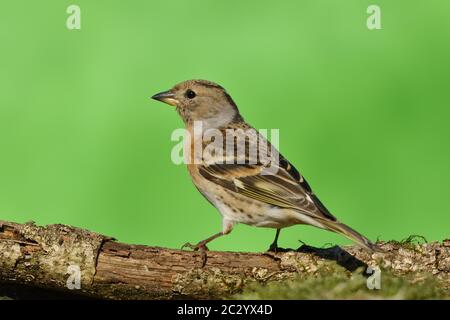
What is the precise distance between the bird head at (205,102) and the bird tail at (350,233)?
1.77m

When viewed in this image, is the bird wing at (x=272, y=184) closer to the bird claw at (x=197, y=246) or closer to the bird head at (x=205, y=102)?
the bird claw at (x=197, y=246)

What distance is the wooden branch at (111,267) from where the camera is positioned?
190 inches

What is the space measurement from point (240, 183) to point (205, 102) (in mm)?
1153

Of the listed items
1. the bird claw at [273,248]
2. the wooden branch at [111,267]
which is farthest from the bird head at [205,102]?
the wooden branch at [111,267]

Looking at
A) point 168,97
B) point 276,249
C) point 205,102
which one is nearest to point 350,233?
point 276,249

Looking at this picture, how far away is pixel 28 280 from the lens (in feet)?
15.9

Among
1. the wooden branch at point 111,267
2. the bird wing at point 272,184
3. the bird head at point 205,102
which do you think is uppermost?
the bird head at point 205,102

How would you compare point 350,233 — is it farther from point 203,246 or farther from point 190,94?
point 190,94

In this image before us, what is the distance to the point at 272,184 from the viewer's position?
5820 millimetres
